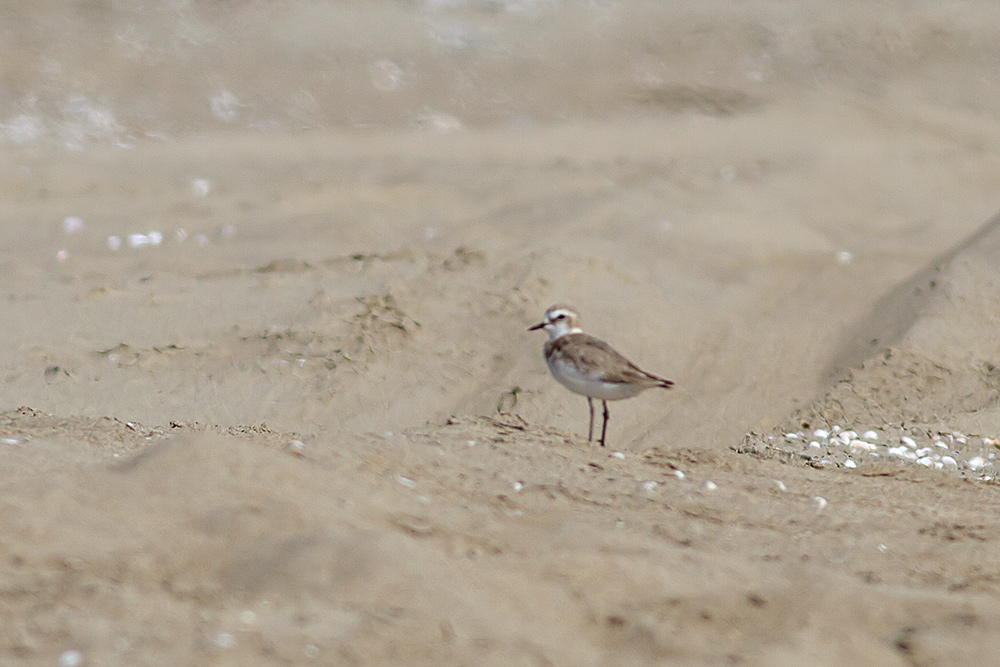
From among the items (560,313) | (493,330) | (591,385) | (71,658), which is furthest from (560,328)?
(71,658)

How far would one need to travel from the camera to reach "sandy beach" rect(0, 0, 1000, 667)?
12.1ft

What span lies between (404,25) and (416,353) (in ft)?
35.4

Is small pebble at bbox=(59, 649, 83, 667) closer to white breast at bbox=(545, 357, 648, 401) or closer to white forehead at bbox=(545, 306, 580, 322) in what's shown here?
white breast at bbox=(545, 357, 648, 401)

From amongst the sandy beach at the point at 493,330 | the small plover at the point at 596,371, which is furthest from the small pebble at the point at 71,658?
the small plover at the point at 596,371

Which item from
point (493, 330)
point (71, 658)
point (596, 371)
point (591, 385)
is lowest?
point (493, 330)

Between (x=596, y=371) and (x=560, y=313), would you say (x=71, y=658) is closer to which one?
(x=596, y=371)

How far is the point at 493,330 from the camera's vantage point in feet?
28.6

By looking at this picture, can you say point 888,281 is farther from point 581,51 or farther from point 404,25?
point 404,25

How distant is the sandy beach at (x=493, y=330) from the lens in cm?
368

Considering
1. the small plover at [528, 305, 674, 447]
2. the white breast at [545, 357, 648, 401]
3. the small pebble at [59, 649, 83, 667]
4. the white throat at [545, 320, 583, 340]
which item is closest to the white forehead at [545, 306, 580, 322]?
the white throat at [545, 320, 583, 340]

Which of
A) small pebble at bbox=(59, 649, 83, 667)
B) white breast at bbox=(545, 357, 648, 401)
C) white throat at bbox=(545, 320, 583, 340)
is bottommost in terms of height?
small pebble at bbox=(59, 649, 83, 667)

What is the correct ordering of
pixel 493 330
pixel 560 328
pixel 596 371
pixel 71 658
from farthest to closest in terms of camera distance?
pixel 493 330 → pixel 560 328 → pixel 596 371 → pixel 71 658

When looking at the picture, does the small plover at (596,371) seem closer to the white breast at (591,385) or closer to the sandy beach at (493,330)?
the white breast at (591,385)

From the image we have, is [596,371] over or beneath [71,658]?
over
